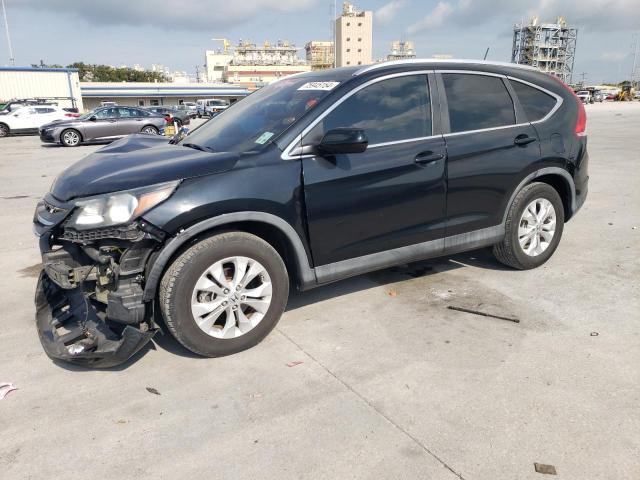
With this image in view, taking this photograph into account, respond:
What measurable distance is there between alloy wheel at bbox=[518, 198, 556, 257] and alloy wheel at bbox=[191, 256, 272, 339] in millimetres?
2544

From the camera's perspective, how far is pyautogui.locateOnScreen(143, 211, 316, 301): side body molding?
2.95m

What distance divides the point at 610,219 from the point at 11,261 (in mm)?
7206

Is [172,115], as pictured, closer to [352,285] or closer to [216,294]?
[352,285]

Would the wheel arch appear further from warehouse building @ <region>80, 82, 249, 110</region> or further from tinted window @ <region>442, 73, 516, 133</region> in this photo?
warehouse building @ <region>80, 82, 249, 110</region>

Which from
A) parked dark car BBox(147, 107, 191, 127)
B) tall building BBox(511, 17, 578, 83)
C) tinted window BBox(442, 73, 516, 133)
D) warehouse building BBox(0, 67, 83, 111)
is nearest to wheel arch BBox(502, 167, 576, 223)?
tinted window BBox(442, 73, 516, 133)

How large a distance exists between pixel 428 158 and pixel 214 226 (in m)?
A: 1.71

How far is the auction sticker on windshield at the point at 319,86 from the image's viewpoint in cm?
361

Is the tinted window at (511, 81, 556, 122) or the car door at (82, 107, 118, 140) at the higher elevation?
the tinted window at (511, 81, 556, 122)

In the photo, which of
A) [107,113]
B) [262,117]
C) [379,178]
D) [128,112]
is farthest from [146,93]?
[379,178]

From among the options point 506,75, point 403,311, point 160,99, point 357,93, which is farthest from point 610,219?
point 160,99

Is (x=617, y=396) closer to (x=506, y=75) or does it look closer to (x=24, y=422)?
(x=506, y=75)

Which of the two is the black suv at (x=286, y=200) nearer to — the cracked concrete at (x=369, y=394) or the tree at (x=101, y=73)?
the cracked concrete at (x=369, y=394)

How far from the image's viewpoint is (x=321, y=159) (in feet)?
11.0

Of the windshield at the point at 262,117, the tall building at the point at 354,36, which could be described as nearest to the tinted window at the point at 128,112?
the windshield at the point at 262,117
